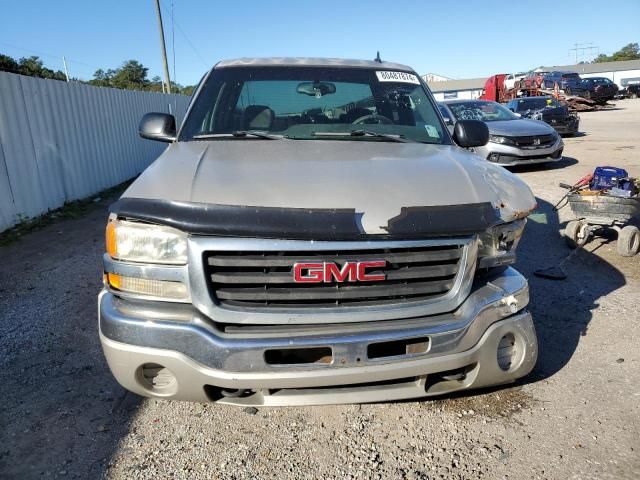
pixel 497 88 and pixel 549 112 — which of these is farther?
pixel 497 88

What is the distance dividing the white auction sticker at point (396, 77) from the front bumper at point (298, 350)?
2080 mm

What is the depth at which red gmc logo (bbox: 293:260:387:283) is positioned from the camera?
212 centimetres

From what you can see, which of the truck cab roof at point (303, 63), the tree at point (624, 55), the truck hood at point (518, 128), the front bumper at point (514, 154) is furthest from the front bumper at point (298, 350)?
the tree at point (624, 55)

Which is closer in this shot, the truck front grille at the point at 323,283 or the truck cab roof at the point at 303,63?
the truck front grille at the point at 323,283

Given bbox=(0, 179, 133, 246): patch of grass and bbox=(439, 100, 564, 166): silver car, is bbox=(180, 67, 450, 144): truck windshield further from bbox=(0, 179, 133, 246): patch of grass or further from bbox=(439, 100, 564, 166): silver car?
bbox=(439, 100, 564, 166): silver car

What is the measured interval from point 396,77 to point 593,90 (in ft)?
103

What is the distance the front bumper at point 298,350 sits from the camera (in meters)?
2.10

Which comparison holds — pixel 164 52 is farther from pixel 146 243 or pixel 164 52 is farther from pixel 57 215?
pixel 146 243

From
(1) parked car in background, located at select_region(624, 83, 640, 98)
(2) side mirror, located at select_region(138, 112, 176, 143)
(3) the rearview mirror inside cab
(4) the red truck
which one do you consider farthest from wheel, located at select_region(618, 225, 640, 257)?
(1) parked car in background, located at select_region(624, 83, 640, 98)

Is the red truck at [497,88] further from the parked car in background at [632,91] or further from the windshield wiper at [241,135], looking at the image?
the windshield wiper at [241,135]

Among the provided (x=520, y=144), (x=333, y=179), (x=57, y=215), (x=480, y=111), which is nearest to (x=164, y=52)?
(x=480, y=111)

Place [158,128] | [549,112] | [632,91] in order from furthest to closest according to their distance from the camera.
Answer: [632,91] → [549,112] → [158,128]

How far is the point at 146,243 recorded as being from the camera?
85.0 inches

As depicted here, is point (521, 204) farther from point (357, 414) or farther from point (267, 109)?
point (267, 109)
